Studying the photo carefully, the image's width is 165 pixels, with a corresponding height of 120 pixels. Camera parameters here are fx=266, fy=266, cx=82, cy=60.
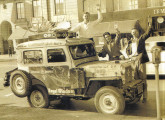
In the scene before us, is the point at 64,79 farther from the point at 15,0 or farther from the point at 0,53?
the point at 0,53

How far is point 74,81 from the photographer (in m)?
6.71

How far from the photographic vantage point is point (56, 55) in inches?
277

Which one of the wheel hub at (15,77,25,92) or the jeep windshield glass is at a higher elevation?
the jeep windshield glass

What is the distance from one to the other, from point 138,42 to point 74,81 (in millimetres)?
2118

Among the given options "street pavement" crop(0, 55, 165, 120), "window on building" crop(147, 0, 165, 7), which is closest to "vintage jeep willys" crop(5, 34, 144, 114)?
"street pavement" crop(0, 55, 165, 120)

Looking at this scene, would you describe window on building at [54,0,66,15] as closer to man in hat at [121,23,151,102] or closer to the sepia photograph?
the sepia photograph

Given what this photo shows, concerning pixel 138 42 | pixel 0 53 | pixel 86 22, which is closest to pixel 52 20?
pixel 0 53

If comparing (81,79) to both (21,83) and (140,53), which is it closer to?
(21,83)

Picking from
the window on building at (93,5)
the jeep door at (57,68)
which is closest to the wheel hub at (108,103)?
the jeep door at (57,68)

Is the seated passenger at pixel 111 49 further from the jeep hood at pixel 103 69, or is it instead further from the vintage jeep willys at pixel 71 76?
the jeep hood at pixel 103 69

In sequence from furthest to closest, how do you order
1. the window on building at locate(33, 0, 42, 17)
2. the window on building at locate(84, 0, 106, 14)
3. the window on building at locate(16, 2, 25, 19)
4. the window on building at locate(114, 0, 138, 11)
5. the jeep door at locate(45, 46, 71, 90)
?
the window on building at locate(16, 2, 25, 19) → the window on building at locate(33, 0, 42, 17) → the window on building at locate(84, 0, 106, 14) → the window on building at locate(114, 0, 138, 11) → the jeep door at locate(45, 46, 71, 90)

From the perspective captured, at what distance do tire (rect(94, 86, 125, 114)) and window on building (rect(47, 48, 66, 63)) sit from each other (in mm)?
1352

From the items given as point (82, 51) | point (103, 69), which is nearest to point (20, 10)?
point (82, 51)

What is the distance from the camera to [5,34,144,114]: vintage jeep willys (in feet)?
20.7
